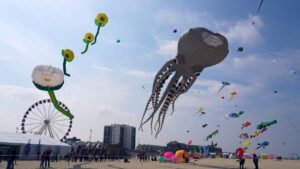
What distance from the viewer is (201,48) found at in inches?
898

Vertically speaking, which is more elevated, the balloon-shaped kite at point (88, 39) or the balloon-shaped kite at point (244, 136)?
the balloon-shaped kite at point (88, 39)

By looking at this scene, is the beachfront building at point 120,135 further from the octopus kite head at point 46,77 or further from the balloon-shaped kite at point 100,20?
the balloon-shaped kite at point 100,20

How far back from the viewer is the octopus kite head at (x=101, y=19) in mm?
23875

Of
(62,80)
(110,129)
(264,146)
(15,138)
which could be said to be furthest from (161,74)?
(110,129)

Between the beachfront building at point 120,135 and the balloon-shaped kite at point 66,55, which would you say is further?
the beachfront building at point 120,135

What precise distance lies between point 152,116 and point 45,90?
1289cm

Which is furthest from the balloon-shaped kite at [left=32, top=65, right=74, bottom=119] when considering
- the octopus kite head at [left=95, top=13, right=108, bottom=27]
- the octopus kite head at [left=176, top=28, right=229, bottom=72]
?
the octopus kite head at [left=176, top=28, right=229, bottom=72]

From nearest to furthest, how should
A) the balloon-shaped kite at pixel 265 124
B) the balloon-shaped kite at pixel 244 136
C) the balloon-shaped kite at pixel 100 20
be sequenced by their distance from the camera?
the balloon-shaped kite at pixel 100 20
the balloon-shaped kite at pixel 265 124
the balloon-shaped kite at pixel 244 136

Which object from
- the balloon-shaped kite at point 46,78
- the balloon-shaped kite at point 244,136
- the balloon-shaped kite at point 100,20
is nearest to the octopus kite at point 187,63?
the balloon-shaped kite at point 100,20

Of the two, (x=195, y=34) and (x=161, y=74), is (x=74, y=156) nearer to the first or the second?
(x=161, y=74)

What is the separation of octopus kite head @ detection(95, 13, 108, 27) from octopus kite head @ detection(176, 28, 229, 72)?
672cm

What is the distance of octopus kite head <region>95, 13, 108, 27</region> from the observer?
23.9 meters

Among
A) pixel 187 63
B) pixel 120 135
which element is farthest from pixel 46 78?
pixel 120 135

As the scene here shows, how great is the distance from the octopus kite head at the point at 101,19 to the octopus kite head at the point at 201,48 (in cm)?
672
